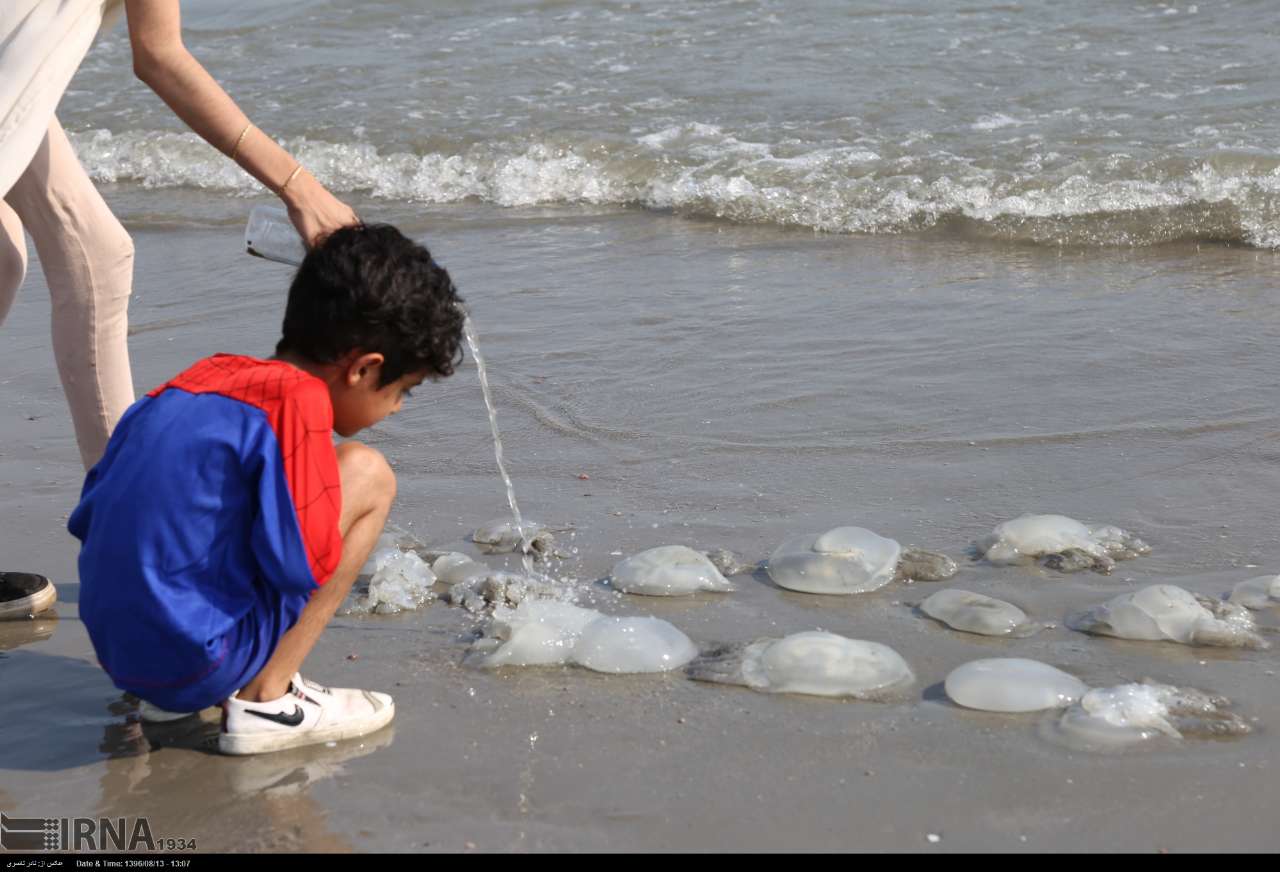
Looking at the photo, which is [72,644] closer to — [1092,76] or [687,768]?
[687,768]

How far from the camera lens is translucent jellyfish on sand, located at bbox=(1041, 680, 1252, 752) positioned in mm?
2293

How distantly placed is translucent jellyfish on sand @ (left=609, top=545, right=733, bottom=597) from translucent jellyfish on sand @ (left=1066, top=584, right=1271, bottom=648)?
2.35 feet

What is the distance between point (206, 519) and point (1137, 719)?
4.79 feet

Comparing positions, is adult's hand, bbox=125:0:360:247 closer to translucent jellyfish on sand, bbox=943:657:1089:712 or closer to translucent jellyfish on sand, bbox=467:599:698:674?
translucent jellyfish on sand, bbox=467:599:698:674

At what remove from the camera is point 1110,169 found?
6426 mm

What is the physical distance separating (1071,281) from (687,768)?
3469 millimetres

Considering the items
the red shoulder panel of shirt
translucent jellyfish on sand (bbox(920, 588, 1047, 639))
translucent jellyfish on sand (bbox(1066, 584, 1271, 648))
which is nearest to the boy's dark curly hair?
the red shoulder panel of shirt

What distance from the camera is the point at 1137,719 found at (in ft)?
7.62

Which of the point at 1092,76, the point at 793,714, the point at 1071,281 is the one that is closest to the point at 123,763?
the point at 793,714

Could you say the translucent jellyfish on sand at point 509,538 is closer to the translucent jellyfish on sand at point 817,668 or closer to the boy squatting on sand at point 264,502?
the translucent jellyfish on sand at point 817,668

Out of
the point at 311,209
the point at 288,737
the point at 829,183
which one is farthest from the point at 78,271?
the point at 829,183

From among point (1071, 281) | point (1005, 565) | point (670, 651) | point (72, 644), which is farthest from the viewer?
point (1071, 281)

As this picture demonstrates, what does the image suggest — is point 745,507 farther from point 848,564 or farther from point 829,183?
point 829,183

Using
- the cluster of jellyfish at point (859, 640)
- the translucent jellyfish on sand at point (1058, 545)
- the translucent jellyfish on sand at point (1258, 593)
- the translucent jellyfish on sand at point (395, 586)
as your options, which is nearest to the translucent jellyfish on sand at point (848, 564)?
the cluster of jellyfish at point (859, 640)
